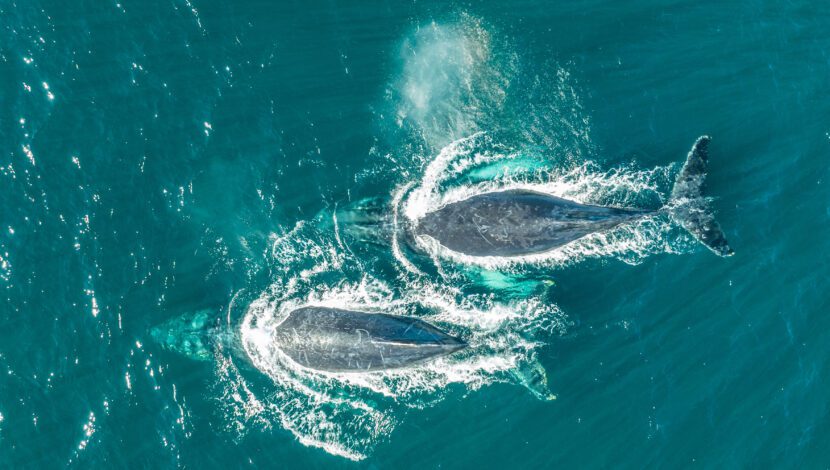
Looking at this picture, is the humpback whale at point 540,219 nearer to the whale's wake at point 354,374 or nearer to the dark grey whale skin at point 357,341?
the whale's wake at point 354,374

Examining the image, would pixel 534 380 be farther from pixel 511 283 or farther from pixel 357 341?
pixel 357 341

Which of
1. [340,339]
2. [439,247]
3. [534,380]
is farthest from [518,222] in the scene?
[340,339]

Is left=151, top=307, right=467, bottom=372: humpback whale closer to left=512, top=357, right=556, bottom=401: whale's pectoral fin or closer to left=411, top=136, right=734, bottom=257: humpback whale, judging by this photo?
left=512, top=357, right=556, bottom=401: whale's pectoral fin

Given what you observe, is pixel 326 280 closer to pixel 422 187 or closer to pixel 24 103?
pixel 422 187

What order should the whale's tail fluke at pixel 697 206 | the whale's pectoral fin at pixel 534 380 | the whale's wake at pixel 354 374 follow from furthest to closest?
1. the whale's tail fluke at pixel 697 206
2. the whale's pectoral fin at pixel 534 380
3. the whale's wake at pixel 354 374

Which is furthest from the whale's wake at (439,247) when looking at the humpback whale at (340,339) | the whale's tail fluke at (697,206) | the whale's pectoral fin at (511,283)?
the whale's tail fluke at (697,206)

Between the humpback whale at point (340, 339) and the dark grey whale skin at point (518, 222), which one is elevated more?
the dark grey whale skin at point (518, 222)
